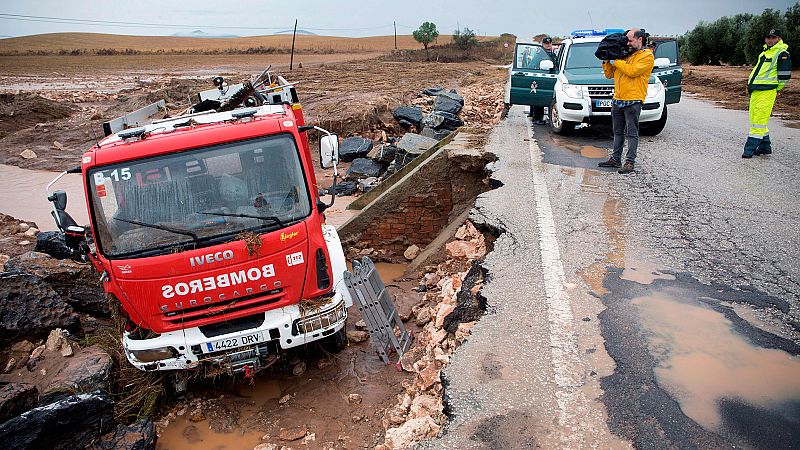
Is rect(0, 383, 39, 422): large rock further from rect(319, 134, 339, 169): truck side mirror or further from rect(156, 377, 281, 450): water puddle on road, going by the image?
rect(319, 134, 339, 169): truck side mirror

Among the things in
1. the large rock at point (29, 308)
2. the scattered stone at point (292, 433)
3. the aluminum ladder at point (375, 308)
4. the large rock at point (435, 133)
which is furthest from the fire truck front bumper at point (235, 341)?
the large rock at point (435, 133)

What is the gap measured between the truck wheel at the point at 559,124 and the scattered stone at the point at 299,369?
7228 mm

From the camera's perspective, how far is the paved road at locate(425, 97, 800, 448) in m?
2.99

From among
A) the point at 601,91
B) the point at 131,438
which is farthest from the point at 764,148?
the point at 131,438

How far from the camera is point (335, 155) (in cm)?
537

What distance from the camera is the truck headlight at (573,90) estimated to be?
10.2 metres

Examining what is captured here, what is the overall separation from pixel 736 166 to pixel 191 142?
728 centimetres

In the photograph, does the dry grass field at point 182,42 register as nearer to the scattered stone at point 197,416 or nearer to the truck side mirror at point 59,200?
the truck side mirror at point 59,200

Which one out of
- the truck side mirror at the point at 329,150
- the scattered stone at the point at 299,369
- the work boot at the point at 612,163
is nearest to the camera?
the truck side mirror at the point at 329,150

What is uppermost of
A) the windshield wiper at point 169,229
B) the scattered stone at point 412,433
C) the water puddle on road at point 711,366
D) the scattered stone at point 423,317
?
the windshield wiper at point 169,229

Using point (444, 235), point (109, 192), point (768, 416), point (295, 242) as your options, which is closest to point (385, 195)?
point (444, 235)

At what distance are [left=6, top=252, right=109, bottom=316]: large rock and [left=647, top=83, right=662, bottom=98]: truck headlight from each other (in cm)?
927

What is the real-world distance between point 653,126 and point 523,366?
8.66 metres

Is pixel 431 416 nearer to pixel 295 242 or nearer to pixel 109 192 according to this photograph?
pixel 295 242
